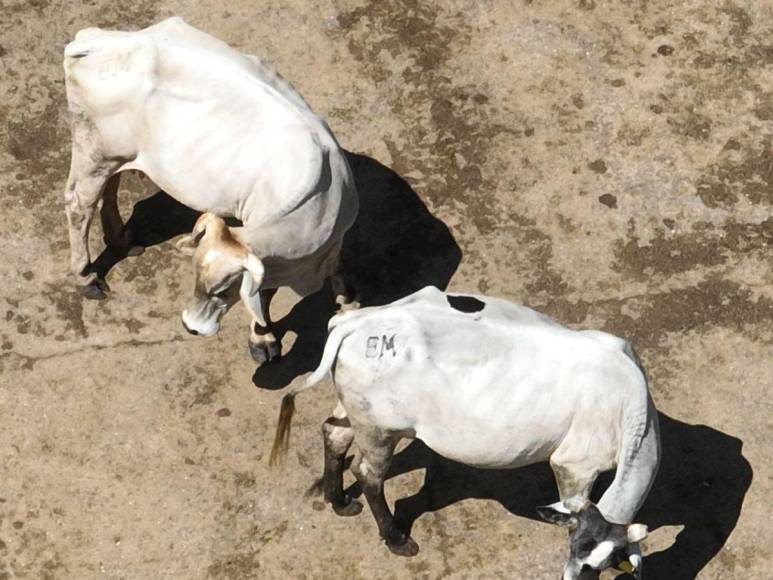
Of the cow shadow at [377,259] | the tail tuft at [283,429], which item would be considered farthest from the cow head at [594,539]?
the cow shadow at [377,259]

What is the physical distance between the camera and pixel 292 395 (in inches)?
306

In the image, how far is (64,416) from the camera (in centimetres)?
895

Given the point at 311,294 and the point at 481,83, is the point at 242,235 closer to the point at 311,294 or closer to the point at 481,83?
the point at 311,294

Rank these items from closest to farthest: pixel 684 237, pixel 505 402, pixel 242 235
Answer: pixel 505 402 < pixel 242 235 < pixel 684 237

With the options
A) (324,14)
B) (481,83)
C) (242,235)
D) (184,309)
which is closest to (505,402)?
(242,235)

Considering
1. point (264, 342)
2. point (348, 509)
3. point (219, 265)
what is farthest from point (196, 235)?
point (348, 509)

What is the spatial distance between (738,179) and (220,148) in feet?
12.6

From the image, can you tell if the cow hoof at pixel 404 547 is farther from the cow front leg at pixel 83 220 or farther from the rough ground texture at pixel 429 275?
the cow front leg at pixel 83 220

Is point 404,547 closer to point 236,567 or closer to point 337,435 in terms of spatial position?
point 337,435

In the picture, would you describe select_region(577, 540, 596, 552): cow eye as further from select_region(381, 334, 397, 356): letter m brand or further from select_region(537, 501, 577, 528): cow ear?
select_region(381, 334, 397, 356): letter m brand

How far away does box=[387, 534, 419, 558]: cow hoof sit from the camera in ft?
27.7

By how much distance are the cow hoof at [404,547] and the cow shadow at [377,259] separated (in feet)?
4.31

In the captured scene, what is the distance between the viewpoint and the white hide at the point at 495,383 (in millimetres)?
7402

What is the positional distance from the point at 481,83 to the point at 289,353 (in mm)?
2663
